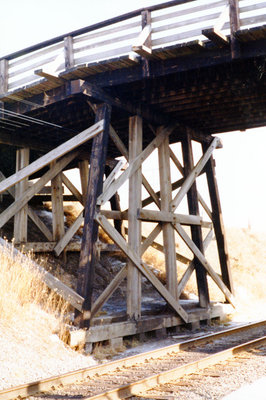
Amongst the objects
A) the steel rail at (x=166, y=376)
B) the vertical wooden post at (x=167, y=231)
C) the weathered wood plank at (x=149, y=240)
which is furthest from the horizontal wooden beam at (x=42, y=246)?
the steel rail at (x=166, y=376)

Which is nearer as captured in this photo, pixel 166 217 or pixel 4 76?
pixel 4 76

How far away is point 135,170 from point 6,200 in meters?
6.75

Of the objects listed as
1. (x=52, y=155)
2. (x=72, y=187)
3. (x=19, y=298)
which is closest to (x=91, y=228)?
(x=52, y=155)

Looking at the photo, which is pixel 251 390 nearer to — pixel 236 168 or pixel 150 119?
pixel 150 119

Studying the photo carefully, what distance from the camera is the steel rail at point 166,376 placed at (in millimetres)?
4668

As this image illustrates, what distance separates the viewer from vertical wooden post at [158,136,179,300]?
369 inches

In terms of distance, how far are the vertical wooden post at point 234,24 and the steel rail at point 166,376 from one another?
4.42 m

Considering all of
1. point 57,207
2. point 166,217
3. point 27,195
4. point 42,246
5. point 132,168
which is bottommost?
point 42,246

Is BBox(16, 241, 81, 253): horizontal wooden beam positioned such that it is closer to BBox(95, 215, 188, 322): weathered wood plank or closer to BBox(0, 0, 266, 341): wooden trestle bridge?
BBox(0, 0, 266, 341): wooden trestle bridge

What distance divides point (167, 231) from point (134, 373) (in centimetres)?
407

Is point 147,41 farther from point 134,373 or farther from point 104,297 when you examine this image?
point 134,373

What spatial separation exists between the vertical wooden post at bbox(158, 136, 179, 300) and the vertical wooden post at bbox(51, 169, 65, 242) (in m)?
2.83

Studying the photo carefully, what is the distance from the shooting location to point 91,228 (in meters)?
7.71

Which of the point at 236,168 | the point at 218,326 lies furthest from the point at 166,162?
the point at 236,168
